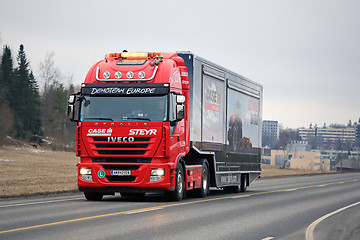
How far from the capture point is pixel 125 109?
18.7m

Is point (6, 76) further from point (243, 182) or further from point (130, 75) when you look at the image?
point (130, 75)

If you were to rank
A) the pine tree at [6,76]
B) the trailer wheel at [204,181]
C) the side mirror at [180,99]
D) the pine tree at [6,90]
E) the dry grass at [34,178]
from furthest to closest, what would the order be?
1. the pine tree at [6,76]
2. the pine tree at [6,90]
3. the dry grass at [34,178]
4. the trailer wheel at [204,181]
5. the side mirror at [180,99]

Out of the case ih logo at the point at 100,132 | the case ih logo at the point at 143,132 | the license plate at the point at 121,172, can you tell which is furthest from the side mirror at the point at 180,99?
the license plate at the point at 121,172

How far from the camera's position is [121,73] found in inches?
759

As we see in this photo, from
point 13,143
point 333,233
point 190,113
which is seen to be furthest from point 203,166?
point 13,143

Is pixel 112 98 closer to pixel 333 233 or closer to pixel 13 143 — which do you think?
pixel 333 233

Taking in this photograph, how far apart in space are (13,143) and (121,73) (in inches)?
3313

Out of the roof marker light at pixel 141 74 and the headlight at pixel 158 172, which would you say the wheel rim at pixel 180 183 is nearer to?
the headlight at pixel 158 172

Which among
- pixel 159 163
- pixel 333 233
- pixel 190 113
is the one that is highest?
pixel 190 113

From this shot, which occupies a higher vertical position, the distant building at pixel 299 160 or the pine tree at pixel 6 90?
the pine tree at pixel 6 90

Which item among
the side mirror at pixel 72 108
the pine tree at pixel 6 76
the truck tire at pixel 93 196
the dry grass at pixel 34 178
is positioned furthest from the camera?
the pine tree at pixel 6 76

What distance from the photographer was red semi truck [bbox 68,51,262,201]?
60.5ft

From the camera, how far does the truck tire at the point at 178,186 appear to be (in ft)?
63.5

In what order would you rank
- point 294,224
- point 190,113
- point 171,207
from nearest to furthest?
point 294,224 → point 171,207 → point 190,113
